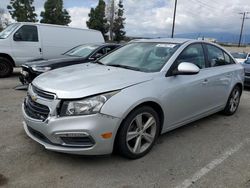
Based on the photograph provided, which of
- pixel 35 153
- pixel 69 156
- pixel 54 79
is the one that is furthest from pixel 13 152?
pixel 54 79

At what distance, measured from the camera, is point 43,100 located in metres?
2.87

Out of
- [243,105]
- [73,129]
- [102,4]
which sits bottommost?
[243,105]

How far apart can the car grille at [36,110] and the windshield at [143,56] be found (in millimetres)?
1399

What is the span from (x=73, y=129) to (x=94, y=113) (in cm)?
29

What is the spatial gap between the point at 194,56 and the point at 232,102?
1781mm

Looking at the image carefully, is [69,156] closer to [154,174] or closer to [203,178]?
[154,174]

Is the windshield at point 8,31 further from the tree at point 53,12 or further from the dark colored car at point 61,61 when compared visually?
the tree at point 53,12

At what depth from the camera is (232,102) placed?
5.22m

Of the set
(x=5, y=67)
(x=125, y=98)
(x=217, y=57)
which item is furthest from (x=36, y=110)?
(x=5, y=67)

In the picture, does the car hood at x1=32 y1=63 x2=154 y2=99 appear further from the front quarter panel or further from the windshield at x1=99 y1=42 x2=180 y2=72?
the windshield at x1=99 y1=42 x2=180 y2=72

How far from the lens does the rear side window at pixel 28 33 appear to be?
892 cm

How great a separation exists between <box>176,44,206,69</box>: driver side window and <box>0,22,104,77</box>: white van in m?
5.31

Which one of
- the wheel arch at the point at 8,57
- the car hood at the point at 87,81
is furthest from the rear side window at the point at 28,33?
the car hood at the point at 87,81

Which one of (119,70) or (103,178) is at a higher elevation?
(119,70)
